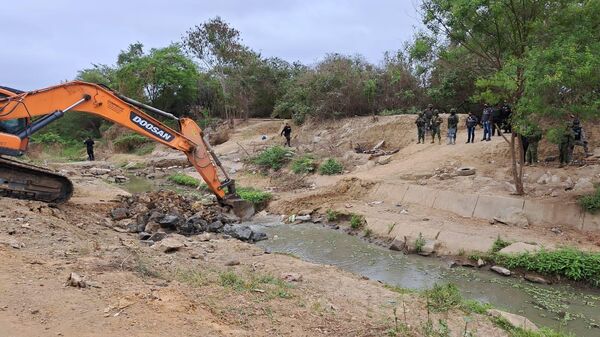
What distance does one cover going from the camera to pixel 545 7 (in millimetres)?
12031

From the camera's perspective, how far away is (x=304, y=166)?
21.2 metres

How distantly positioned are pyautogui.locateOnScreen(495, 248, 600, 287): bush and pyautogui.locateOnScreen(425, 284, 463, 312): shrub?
11.5 ft

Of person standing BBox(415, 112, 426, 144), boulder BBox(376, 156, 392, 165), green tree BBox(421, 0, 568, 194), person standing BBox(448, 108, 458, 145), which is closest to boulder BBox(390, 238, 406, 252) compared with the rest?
green tree BBox(421, 0, 568, 194)

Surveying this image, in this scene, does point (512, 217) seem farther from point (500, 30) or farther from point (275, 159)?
point (275, 159)

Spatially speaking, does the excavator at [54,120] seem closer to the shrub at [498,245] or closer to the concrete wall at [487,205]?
the concrete wall at [487,205]

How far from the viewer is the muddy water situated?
331 inches

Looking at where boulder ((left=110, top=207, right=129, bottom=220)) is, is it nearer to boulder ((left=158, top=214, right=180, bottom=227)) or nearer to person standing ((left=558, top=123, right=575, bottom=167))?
boulder ((left=158, top=214, right=180, bottom=227))

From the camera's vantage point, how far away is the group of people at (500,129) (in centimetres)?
1412

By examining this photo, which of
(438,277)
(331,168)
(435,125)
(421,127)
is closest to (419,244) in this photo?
(438,277)

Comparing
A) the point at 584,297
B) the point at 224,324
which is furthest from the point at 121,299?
the point at 584,297

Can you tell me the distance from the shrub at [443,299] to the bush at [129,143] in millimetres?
31691

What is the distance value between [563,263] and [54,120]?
11.3 meters

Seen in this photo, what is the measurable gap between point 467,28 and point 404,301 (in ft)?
28.1

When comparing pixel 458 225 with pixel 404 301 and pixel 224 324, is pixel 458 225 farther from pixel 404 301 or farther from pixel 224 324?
pixel 224 324
